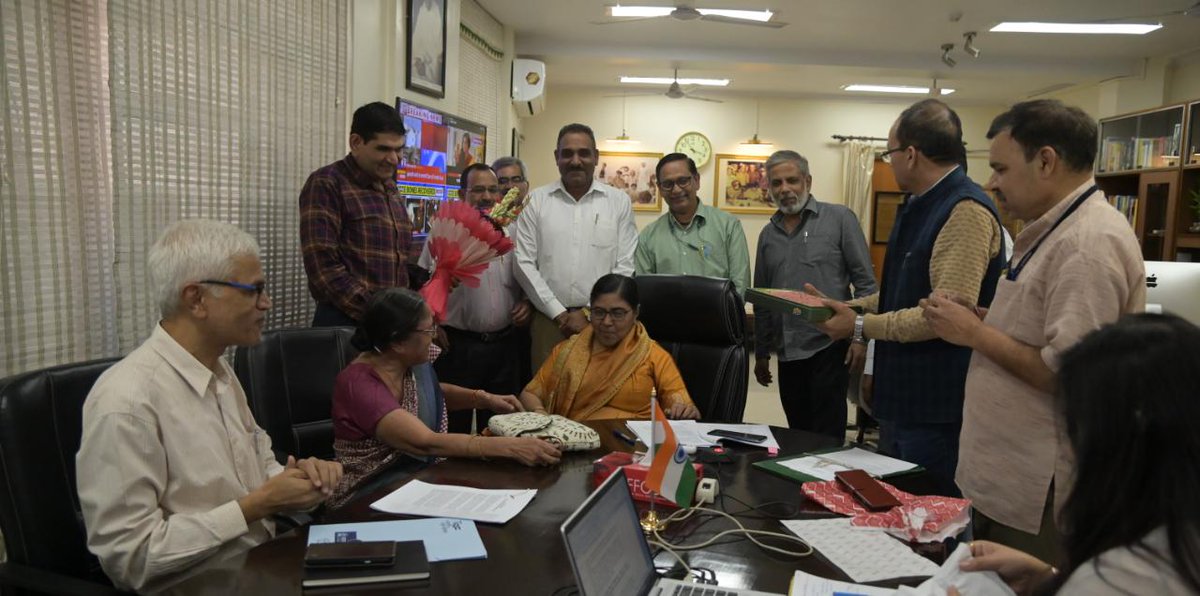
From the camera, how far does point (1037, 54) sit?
7.85 meters

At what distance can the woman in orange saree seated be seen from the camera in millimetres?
2771

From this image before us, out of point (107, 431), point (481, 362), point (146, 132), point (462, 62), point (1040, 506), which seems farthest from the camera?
point (462, 62)

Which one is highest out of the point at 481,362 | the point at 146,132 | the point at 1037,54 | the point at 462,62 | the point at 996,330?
the point at 1037,54

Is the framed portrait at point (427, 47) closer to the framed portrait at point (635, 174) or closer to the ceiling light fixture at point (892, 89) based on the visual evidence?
the framed portrait at point (635, 174)

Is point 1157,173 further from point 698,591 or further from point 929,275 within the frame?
point 698,591

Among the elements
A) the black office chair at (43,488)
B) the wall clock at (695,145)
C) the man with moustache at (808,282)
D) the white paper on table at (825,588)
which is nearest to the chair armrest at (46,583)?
the black office chair at (43,488)

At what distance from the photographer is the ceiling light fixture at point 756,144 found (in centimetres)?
1002

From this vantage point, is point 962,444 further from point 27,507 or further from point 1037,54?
point 1037,54

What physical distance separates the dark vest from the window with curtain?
2.33 m

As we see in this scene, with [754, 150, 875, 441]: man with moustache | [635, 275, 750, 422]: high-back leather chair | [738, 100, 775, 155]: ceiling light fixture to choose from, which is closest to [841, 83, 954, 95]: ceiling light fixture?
[738, 100, 775, 155]: ceiling light fixture

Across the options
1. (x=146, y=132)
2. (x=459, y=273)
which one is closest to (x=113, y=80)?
(x=146, y=132)

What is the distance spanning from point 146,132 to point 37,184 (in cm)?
48

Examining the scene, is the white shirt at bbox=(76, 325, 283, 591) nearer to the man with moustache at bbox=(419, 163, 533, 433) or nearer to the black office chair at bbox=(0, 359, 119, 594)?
the black office chair at bbox=(0, 359, 119, 594)

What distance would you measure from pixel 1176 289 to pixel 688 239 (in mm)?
2068
